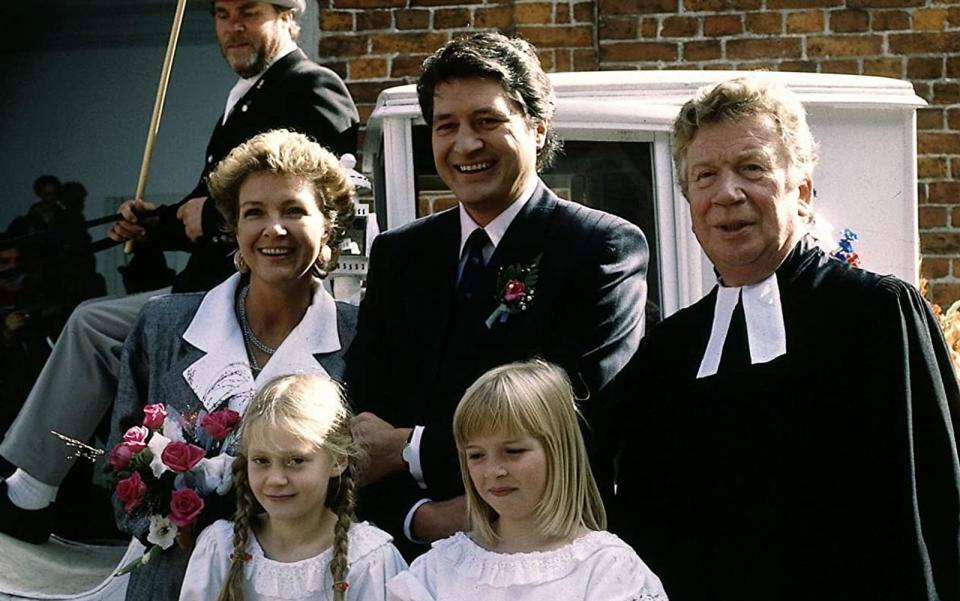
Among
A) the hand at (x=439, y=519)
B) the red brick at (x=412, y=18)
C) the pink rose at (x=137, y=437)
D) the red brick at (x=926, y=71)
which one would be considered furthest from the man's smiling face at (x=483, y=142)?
the red brick at (x=926, y=71)

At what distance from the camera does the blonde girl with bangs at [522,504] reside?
2.98 meters

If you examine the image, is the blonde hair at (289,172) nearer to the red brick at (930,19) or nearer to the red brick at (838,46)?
the red brick at (838,46)

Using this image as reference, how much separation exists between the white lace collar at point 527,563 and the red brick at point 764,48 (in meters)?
4.02

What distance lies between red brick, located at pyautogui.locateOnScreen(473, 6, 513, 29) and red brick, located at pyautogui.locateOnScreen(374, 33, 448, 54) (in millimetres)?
200

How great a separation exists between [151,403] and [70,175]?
4.35 metres

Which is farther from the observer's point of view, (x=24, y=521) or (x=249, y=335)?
(x=24, y=521)

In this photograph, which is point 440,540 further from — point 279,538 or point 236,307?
point 236,307

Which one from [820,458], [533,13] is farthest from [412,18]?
[820,458]

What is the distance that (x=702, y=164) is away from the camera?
303 cm

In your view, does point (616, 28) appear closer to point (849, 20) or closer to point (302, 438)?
point (849, 20)

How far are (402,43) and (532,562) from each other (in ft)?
13.5

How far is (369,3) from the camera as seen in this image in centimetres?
673

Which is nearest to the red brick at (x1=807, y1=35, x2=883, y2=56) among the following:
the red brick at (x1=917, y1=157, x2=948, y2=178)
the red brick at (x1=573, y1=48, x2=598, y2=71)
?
the red brick at (x1=917, y1=157, x2=948, y2=178)

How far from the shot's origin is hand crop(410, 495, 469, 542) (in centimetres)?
321
